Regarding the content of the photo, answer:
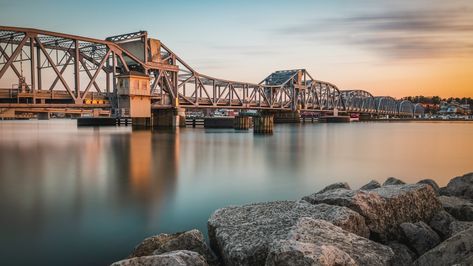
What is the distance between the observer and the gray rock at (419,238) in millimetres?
6997

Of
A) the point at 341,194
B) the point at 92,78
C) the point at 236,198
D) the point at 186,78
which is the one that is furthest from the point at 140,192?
the point at 186,78

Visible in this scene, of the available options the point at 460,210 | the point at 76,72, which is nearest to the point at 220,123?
the point at 76,72

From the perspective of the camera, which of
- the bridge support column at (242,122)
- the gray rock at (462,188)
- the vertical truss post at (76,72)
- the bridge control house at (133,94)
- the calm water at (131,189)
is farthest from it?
the bridge support column at (242,122)

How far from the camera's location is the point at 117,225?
10.4m

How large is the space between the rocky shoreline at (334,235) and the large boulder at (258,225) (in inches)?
0.6

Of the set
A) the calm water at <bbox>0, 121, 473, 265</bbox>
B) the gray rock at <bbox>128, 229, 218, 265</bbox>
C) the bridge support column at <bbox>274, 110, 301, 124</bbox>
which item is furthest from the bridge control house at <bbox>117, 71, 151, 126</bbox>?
the bridge support column at <bbox>274, 110, 301, 124</bbox>

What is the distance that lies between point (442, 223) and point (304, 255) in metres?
5.27

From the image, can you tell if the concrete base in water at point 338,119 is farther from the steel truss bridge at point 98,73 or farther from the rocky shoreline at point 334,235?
the rocky shoreline at point 334,235

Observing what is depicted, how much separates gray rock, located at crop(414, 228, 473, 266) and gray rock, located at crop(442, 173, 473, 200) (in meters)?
7.92

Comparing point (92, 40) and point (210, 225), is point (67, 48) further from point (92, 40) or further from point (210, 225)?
point (210, 225)

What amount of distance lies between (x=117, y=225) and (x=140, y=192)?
4876 mm

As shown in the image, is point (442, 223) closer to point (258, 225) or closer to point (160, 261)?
point (258, 225)

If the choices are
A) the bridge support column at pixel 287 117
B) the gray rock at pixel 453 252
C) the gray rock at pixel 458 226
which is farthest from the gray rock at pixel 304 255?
the bridge support column at pixel 287 117

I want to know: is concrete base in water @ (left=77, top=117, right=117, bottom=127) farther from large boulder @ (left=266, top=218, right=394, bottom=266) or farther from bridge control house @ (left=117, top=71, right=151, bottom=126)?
large boulder @ (left=266, top=218, right=394, bottom=266)
